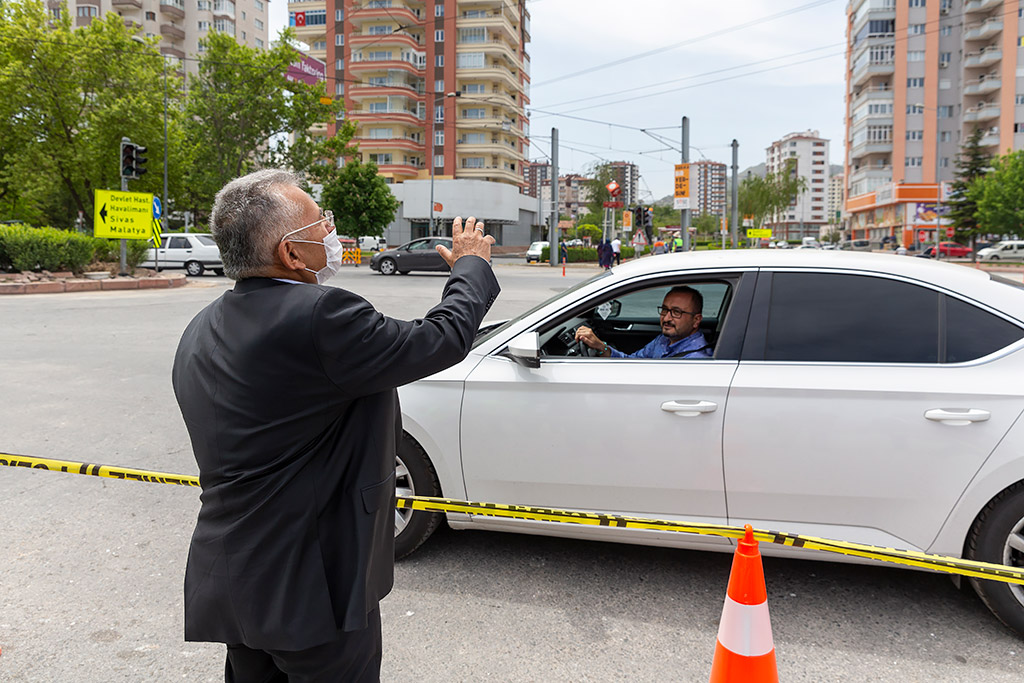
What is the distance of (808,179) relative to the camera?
175375mm

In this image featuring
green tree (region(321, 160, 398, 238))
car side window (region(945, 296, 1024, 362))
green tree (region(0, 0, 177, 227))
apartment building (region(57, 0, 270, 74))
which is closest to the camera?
car side window (region(945, 296, 1024, 362))

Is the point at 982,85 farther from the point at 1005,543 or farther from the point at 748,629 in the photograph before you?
Result: the point at 748,629

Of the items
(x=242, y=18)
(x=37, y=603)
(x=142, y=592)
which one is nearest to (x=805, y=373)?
(x=142, y=592)

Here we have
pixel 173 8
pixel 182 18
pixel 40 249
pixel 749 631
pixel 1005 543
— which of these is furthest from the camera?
pixel 182 18

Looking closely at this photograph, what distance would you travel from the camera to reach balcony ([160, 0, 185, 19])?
89.6 metres

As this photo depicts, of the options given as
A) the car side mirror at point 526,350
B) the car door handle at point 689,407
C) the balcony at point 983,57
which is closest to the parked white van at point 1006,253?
the balcony at point 983,57

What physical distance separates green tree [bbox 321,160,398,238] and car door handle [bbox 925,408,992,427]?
163 ft

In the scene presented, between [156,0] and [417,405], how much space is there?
10308cm

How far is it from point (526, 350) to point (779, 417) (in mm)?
1122

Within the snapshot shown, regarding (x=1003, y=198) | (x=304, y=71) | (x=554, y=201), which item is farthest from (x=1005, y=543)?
(x=1003, y=198)

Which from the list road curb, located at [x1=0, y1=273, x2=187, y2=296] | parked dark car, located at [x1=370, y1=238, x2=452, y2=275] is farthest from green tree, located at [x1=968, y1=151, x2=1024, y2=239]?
road curb, located at [x1=0, y1=273, x2=187, y2=296]

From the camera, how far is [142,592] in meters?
3.65

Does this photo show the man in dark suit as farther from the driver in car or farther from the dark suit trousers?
the driver in car

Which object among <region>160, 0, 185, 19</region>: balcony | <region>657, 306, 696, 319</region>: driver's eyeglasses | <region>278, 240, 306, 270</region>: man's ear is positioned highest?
<region>160, 0, 185, 19</region>: balcony
